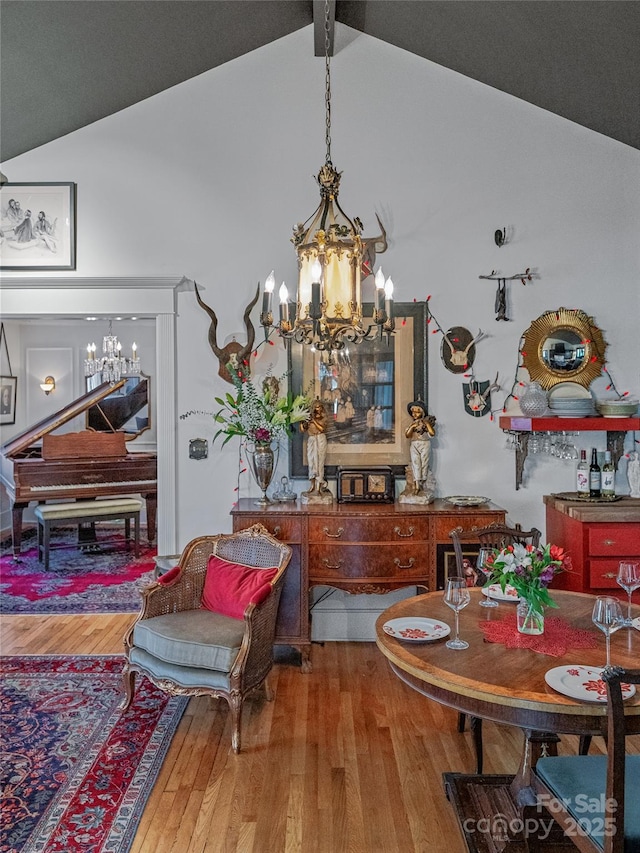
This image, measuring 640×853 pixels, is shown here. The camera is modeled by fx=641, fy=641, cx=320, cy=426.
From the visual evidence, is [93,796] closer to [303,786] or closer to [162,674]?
[162,674]

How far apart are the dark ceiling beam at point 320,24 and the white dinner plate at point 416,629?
3569 millimetres

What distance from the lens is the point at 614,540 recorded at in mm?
3809

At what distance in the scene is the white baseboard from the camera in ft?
14.4

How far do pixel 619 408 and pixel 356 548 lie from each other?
73.8 inches

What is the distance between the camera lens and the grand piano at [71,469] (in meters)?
6.24

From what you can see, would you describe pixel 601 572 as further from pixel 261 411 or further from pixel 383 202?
pixel 383 202

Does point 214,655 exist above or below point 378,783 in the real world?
above

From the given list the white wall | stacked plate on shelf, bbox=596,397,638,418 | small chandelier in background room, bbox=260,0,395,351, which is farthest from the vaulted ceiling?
small chandelier in background room, bbox=260,0,395,351

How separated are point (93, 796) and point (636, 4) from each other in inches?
169

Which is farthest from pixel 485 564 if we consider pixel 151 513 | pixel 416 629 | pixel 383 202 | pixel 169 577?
pixel 151 513

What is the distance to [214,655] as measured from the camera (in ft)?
10.1

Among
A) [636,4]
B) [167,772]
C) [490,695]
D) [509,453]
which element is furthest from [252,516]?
[636,4]

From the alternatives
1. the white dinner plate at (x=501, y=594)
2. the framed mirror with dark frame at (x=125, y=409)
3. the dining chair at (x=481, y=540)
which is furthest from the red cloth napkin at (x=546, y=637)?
the framed mirror with dark frame at (x=125, y=409)

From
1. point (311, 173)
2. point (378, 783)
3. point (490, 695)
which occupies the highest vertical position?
point (311, 173)
